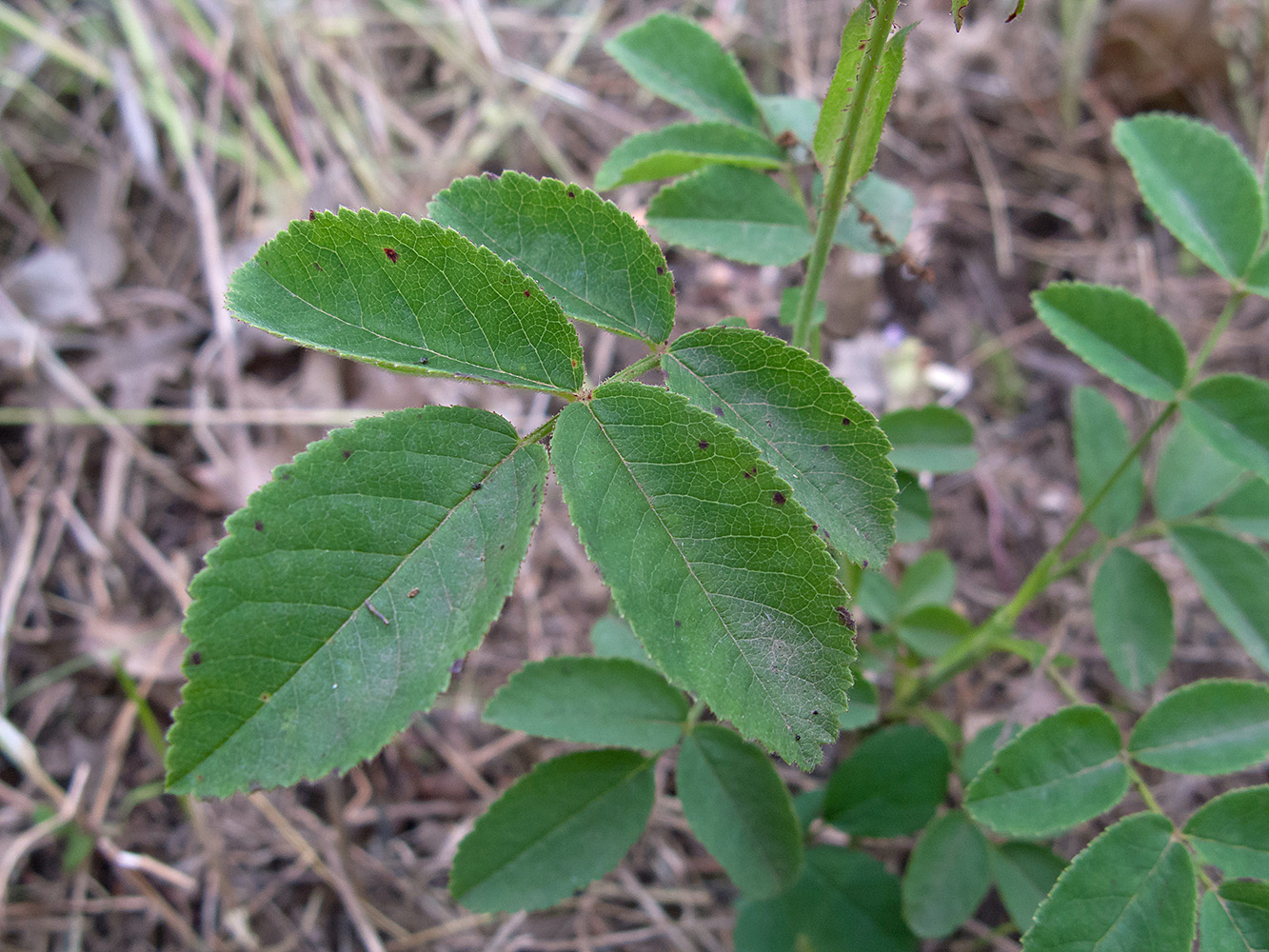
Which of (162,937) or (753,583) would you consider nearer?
(753,583)

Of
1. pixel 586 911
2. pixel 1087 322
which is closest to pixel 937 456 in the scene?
pixel 1087 322

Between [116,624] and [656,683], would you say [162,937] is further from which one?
[656,683]

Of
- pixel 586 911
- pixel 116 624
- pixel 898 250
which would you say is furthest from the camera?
pixel 116 624

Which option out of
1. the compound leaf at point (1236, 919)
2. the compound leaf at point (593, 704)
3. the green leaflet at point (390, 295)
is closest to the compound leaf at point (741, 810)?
the compound leaf at point (593, 704)

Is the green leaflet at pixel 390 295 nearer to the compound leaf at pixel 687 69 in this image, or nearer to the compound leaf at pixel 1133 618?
the compound leaf at pixel 687 69

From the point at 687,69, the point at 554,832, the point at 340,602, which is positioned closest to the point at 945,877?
the point at 554,832
